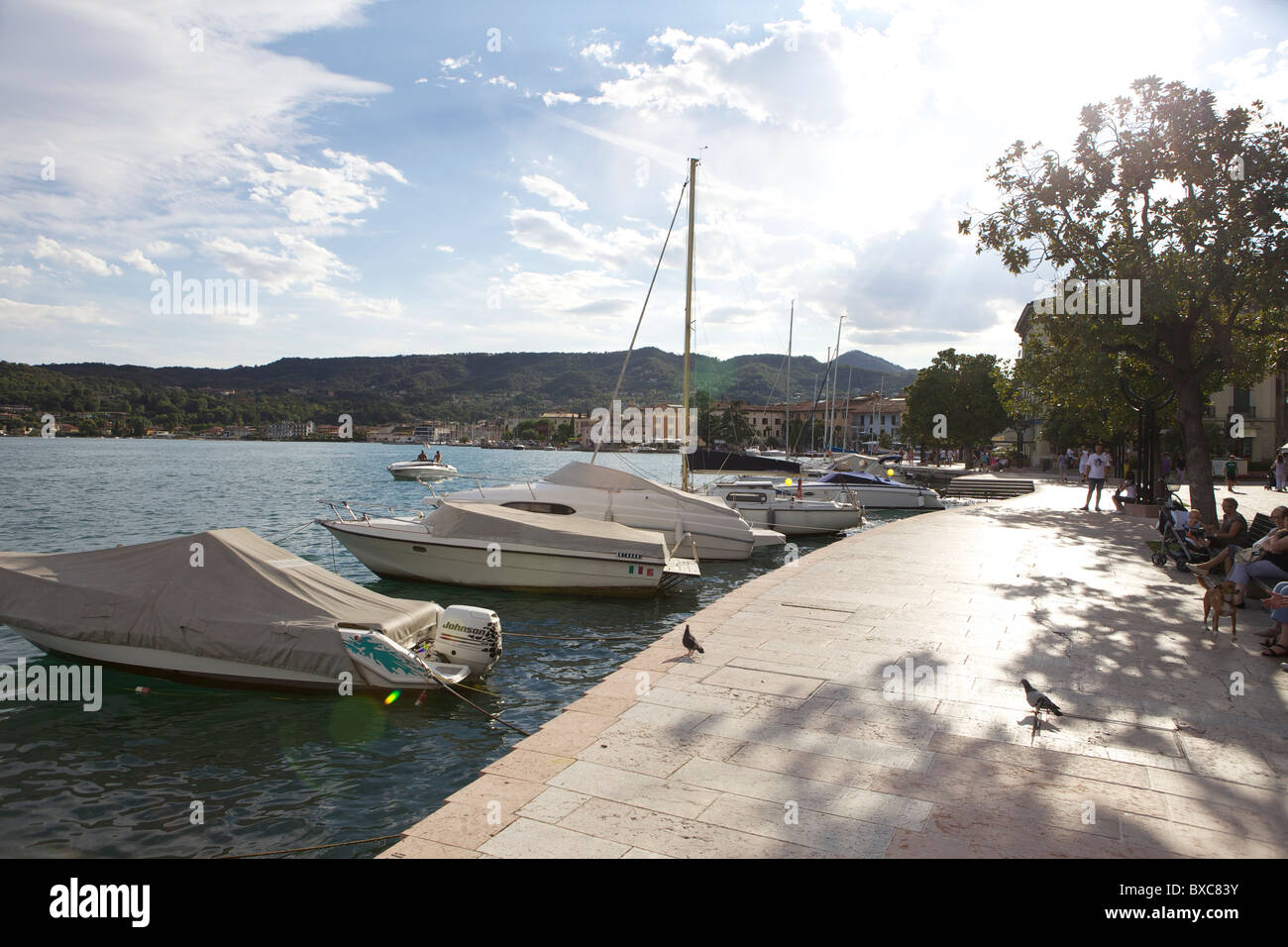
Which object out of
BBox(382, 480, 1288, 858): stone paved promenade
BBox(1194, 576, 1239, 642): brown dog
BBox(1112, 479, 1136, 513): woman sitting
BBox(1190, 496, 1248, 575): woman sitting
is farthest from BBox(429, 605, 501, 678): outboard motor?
BBox(1112, 479, 1136, 513): woman sitting

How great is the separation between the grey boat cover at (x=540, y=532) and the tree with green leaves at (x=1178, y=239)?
34.5 ft

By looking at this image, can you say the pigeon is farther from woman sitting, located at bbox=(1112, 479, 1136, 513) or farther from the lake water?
woman sitting, located at bbox=(1112, 479, 1136, 513)

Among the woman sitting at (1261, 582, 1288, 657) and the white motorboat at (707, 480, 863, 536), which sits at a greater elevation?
the woman sitting at (1261, 582, 1288, 657)

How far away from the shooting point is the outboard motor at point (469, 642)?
9195mm

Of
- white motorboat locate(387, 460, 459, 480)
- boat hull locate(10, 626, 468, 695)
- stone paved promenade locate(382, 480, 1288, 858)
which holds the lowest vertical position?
white motorboat locate(387, 460, 459, 480)

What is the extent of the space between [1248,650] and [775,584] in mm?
6306

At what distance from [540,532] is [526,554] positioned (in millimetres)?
527

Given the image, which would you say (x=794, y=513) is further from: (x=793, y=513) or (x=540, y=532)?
(x=540, y=532)

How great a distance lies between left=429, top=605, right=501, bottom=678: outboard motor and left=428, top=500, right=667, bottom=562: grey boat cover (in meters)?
5.51

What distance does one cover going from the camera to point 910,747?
5.60m

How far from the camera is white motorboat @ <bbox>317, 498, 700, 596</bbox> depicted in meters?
14.7

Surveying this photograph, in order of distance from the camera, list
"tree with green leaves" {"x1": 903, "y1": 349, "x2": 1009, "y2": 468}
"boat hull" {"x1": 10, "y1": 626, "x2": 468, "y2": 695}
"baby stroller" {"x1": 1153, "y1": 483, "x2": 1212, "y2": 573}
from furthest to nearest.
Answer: "tree with green leaves" {"x1": 903, "y1": 349, "x2": 1009, "y2": 468}
"baby stroller" {"x1": 1153, "y1": 483, "x2": 1212, "y2": 573}
"boat hull" {"x1": 10, "y1": 626, "x2": 468, "y2": 695}
